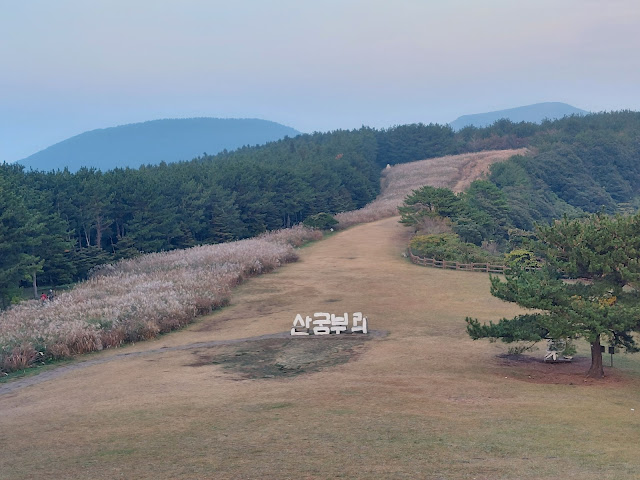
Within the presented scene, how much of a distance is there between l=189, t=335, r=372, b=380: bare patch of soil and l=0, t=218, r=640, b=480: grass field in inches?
4.9

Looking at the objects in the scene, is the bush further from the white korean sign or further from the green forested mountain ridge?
the white korean sign

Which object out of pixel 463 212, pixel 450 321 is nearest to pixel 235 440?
pixel 450 321

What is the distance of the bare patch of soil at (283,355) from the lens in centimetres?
2348

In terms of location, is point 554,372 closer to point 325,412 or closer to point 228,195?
point 325,412

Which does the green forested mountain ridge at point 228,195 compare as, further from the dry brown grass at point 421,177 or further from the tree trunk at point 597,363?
the tree trunk at point 597,363

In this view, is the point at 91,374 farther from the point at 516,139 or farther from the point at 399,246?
the point at 516,139

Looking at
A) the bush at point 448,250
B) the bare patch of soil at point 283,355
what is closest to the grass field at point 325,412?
the bare patch of soil at point 283,355

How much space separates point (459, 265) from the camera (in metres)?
46.5

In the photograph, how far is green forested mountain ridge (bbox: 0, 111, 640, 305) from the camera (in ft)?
165

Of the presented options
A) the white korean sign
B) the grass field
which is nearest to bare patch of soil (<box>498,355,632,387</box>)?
the grass field

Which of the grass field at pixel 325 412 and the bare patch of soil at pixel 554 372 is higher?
the grass field at pixel 325 412

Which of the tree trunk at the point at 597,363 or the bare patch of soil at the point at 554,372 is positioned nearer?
the bare patch of soil at the point at 554,372

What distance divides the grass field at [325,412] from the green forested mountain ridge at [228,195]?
22.5 m

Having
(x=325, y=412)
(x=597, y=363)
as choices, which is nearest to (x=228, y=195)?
(x=597, y=363)
